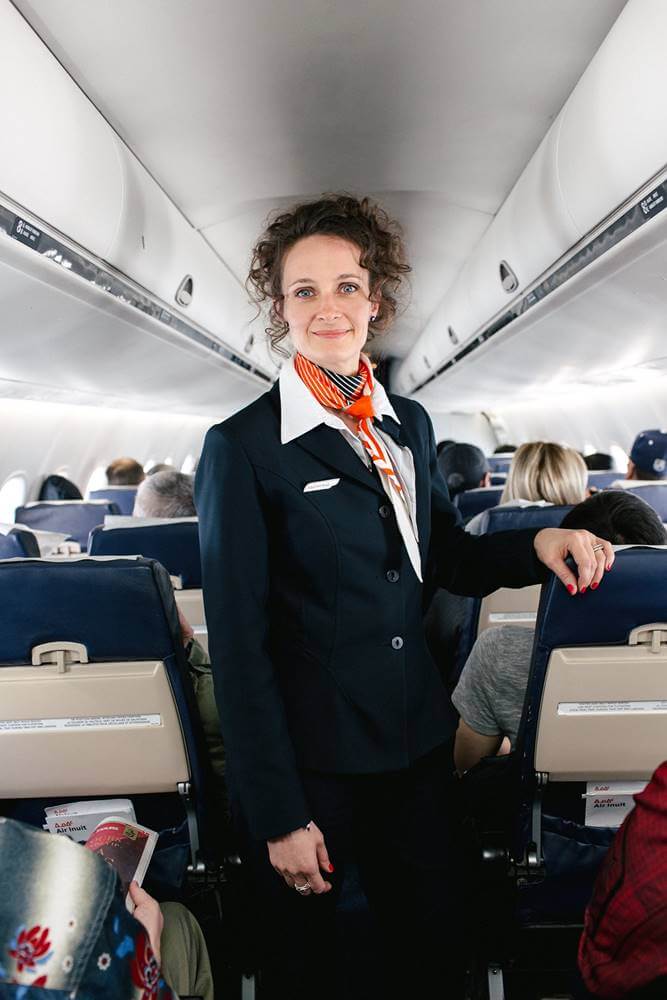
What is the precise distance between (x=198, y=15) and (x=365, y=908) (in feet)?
10.5

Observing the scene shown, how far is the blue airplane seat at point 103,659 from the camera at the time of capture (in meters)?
1.90

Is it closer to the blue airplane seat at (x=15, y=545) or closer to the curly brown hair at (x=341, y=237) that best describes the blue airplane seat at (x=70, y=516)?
the blue airplane seat at (x=15, y=545)

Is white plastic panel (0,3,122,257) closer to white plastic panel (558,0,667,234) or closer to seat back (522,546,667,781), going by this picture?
white plastic panel (558,0,667,234)

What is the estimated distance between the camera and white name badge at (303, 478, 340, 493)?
5.19ft

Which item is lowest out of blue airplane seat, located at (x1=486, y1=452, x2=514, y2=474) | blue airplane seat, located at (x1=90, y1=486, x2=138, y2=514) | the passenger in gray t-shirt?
the passenger in gray t-shirt

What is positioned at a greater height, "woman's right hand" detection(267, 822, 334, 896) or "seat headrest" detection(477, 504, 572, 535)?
"seat headrest" detection(477, 504, 572, 535)

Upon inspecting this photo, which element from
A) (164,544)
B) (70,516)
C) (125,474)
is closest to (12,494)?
(125,474)

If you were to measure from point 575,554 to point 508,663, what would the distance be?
76 cm

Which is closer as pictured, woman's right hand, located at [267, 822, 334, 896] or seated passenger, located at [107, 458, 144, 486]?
woman's right hand, located at [267, 822, 334, 896]

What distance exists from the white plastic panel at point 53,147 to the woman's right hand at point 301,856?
219cm

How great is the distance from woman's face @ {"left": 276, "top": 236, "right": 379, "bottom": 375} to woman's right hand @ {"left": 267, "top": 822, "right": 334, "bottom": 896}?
92 centimetres

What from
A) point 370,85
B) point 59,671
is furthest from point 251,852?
point 370,85

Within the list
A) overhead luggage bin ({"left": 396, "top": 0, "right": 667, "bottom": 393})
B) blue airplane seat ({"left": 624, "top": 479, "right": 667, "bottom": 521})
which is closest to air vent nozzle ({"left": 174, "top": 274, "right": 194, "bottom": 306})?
overhead luggage bin ({"left": 396, "top": 0, "right": 667, "bottom": 393})

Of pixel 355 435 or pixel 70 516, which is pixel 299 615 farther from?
pixel 70 516
